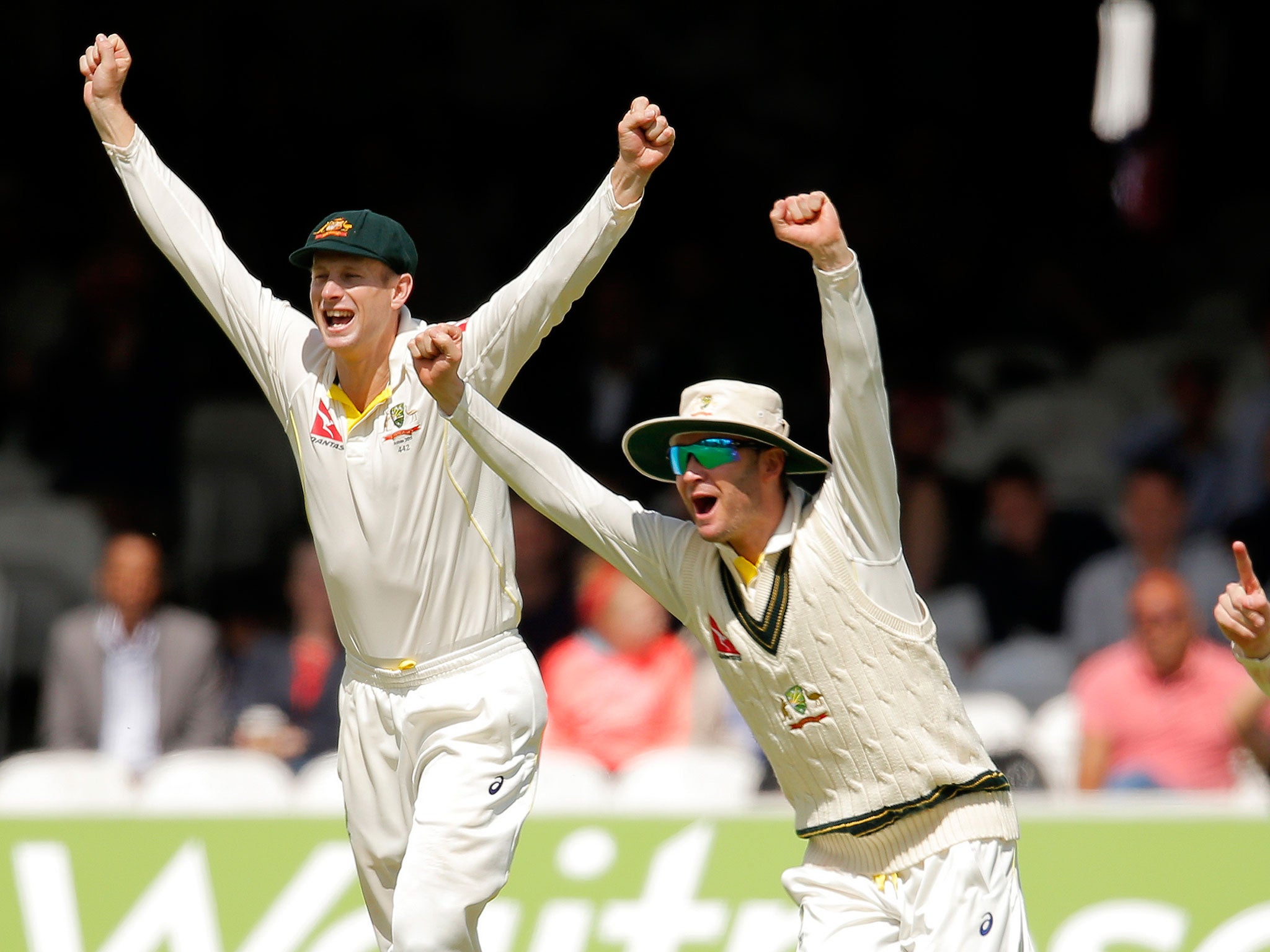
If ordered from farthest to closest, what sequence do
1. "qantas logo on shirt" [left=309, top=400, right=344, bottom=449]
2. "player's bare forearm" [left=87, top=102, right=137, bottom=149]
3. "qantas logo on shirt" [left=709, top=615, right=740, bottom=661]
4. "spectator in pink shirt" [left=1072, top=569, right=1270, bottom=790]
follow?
"spectator in pink shirt" [left=1072, top=569, right=1270, bottom=790] → "player's bare forearm" [left=87, top=102, right=137, bottom=149] → "qantas logo on shirt" [left=309, top=400, right=344, bottom=449] → "qantas logo on shirt" [left=709, top=615, right=740, bottom=661]

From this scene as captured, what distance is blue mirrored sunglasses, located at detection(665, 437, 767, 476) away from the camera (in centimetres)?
390

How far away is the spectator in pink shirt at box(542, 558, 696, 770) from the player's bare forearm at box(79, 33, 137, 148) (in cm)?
310

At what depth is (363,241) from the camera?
4297 mm

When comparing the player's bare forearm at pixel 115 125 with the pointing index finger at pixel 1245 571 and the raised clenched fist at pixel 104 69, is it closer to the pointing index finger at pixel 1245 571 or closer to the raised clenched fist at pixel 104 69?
the raised clenched fist at pixel 104 69

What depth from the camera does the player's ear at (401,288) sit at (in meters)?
4.41

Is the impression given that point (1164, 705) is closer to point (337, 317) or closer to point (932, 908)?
point (932, 908)

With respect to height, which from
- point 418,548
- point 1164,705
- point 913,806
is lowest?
point 1164,705

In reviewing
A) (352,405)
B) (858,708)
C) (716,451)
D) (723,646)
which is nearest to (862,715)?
(858,708)

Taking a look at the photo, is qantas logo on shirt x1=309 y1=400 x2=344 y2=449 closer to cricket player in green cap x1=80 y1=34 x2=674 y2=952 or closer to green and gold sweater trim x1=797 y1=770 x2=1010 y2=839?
cricket player in green cap x1=80 y1=34 x2=674 y2=952

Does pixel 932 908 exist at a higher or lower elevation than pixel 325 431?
lower

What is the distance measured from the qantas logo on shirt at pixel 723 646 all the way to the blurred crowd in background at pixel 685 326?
309 cm

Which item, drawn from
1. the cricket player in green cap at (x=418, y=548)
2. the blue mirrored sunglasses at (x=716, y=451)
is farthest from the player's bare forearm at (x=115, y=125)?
the blue mirrored sunglasses at (x=716, y=451)

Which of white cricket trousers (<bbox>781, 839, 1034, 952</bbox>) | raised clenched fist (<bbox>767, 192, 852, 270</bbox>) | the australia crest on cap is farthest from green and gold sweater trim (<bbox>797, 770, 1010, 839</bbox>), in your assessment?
the australia crest on cap

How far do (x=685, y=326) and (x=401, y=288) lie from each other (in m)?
5.09
